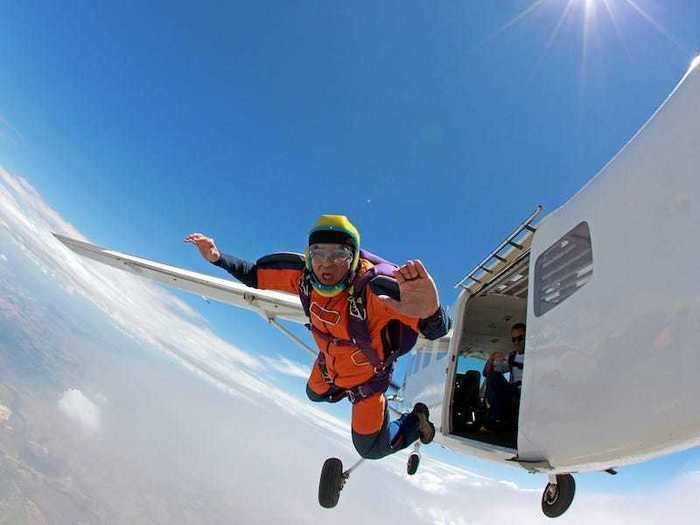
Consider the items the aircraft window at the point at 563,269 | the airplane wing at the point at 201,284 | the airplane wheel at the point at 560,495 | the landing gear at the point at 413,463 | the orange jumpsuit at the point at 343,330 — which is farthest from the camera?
the landing gear at the point at 413,463

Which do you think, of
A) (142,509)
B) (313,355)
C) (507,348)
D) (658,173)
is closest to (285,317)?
(313,355)

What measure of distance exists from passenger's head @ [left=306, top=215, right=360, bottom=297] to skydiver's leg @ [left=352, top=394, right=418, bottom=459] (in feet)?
5.73

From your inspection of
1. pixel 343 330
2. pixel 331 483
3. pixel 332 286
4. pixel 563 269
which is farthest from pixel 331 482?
pixel 563 269

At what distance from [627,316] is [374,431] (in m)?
2.71

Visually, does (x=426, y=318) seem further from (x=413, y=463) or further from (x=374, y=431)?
(x=413, y=463)

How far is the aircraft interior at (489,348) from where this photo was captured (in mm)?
5203

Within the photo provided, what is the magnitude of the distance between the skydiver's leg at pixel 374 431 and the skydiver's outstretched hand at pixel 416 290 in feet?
7.58

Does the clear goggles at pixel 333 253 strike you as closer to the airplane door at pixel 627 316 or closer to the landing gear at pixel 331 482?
the airplane door at pixel 627 316

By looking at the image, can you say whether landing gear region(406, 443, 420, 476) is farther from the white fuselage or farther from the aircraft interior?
the white fuselage

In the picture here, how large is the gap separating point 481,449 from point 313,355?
347cm

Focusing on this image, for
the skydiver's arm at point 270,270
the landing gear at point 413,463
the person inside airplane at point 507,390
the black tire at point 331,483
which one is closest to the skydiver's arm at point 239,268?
the skydiver's arm at point 270,270

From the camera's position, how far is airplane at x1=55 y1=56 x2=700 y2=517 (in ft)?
6.21

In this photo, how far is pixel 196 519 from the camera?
114m

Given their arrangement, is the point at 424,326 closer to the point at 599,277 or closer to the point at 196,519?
the point at 599,277
